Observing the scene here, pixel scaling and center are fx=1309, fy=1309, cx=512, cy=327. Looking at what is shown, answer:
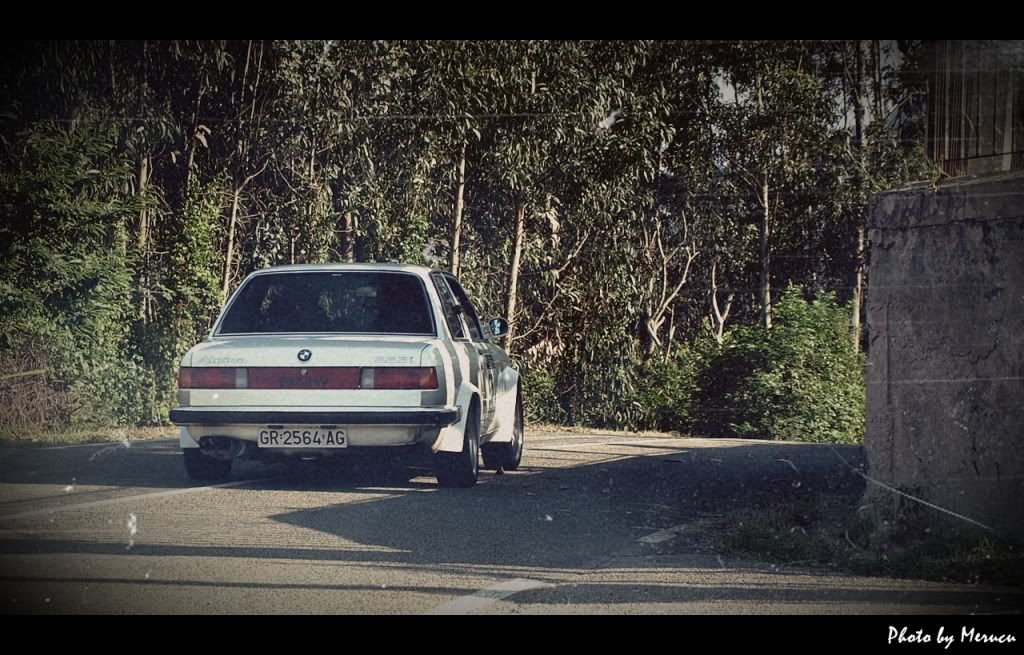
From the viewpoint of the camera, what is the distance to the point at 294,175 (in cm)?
2544

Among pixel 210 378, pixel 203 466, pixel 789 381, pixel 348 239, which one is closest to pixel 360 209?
pixel 348 239

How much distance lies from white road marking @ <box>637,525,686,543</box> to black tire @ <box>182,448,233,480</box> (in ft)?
13.2

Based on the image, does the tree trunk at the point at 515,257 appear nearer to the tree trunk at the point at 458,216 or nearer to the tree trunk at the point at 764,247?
the tree trunk at the point at 458,216

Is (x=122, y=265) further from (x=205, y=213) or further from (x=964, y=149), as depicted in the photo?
(x=964, y=149)

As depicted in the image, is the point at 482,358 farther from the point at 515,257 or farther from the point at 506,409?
the point at 515,257

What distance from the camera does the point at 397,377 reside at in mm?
9727

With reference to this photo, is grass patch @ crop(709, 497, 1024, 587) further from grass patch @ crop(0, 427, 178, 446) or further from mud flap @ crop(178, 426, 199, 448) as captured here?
grass patch @ crop(0, 427, 178, 446)

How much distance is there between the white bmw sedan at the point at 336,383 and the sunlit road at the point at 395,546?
0.35 meters

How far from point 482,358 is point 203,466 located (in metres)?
2.49

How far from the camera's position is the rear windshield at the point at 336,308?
34.6 ft

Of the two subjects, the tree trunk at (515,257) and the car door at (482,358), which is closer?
the car door at (482,358)

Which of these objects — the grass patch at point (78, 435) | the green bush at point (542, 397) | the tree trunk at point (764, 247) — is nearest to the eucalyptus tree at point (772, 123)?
the tree trunk at point (764, 247)

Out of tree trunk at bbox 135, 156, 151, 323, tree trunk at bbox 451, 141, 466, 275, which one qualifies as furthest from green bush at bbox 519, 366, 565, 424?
tree trunk at bbox 135, 156, 151, 323
